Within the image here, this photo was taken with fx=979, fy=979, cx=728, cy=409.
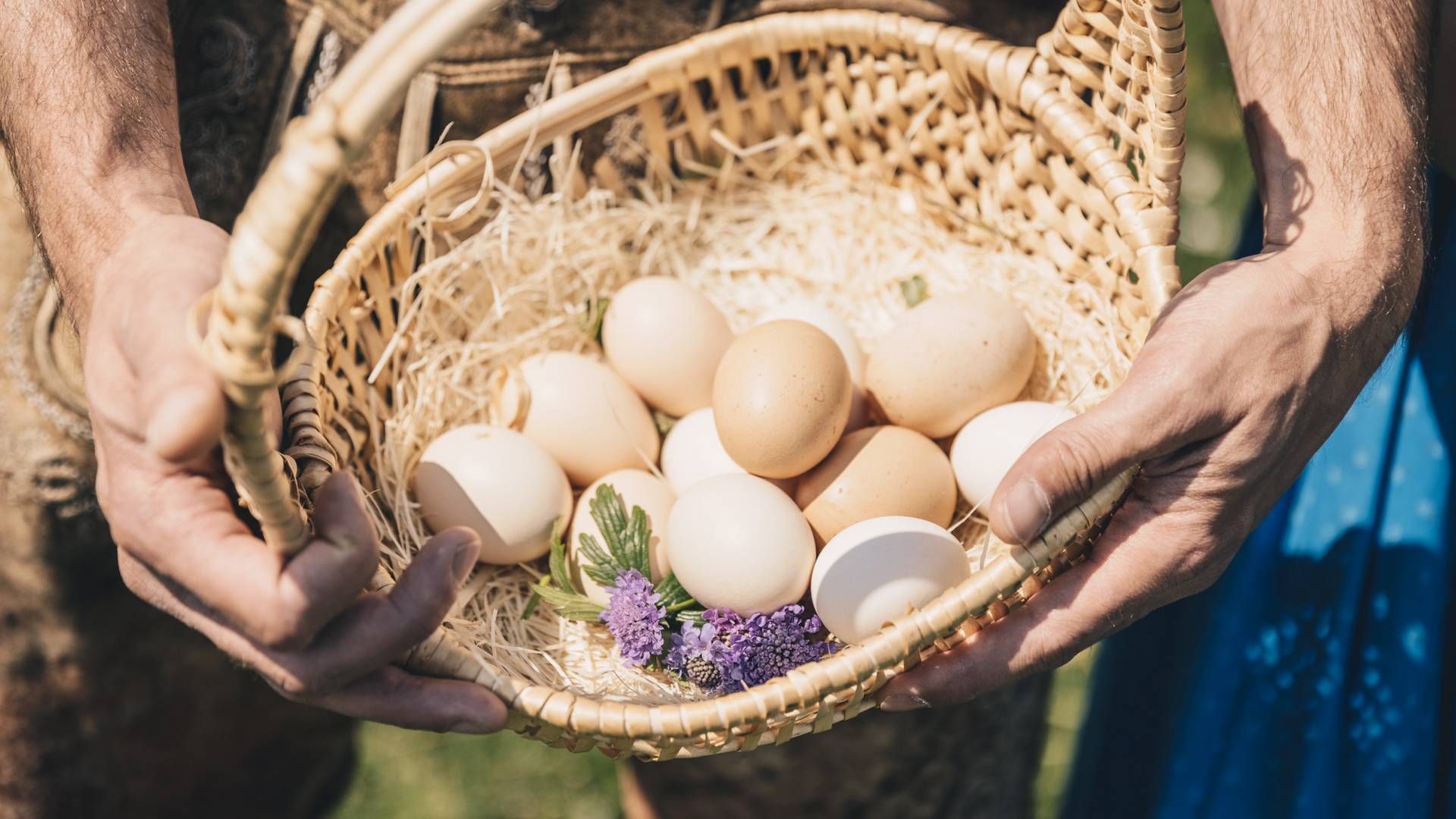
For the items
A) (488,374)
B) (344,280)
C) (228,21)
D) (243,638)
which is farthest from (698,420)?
(228,21)

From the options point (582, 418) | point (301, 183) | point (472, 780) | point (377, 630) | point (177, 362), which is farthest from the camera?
point (472, 780)

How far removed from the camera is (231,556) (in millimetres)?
797

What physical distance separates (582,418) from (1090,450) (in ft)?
2.09

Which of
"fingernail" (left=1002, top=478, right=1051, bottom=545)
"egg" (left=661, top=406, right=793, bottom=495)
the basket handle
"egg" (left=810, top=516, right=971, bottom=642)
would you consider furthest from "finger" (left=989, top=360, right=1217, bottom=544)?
the basket handle

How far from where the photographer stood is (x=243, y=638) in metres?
0.87

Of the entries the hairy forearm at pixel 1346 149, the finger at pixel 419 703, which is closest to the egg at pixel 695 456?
the finger at pixel 419 703

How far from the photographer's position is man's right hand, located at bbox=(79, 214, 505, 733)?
79cm

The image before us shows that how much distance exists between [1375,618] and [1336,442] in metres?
Result: 0.25

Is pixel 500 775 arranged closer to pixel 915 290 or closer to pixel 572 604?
pixel 572 604

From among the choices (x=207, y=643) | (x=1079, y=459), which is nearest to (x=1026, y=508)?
(x=1079, y=459)

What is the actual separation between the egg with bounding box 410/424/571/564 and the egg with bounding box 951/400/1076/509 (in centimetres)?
50

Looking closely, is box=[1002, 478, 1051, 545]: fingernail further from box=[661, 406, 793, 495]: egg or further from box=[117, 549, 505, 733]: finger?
box=[117, 549, 505, 733]: finger

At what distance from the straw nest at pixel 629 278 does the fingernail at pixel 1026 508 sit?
18 centimetres

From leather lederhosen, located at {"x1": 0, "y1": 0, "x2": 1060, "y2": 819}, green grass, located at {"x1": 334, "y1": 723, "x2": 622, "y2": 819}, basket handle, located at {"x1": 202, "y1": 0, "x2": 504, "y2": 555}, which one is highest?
basket handle, located at {"x1": 202, "y1": 0, "x2": 504, "y2": 555}
